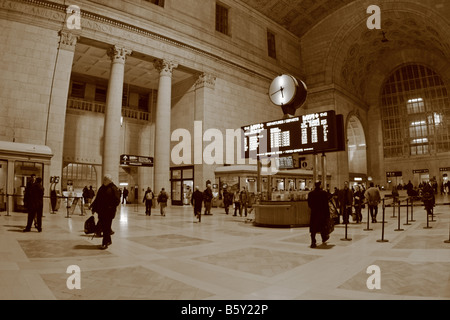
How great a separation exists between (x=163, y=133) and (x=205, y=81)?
6.12 metres

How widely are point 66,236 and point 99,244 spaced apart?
5.79 ft

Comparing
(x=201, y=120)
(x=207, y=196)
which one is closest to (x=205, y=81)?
(x=201, y=120)

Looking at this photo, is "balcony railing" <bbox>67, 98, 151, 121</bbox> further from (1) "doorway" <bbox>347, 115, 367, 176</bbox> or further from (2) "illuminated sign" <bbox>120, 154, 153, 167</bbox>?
(1) "doorway" <bbox>347, 115, 367, 176</bbox>

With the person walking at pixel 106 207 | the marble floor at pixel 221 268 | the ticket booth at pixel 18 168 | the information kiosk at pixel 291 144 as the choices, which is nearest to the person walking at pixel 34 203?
the marble floor at pixel 221 268

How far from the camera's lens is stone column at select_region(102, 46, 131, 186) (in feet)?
64.7

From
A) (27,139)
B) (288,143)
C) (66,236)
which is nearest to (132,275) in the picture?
(66,236)

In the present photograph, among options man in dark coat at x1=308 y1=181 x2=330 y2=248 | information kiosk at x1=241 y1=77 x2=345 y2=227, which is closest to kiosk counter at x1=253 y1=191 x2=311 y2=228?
information kiosk at x1=241 y1=77 x2=345 y2=227

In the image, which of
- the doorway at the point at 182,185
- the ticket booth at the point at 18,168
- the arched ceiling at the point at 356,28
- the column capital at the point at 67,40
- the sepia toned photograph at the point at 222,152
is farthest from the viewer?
the arched ceiling at the point at 356,28

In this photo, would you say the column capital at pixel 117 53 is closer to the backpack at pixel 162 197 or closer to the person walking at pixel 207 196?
the backpack at pixel 162 197

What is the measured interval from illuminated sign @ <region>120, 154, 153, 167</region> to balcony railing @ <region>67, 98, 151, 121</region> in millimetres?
6566

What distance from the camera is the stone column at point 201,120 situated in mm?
24188

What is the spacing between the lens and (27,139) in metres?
17.0

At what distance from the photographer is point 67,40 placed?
18.6 meters

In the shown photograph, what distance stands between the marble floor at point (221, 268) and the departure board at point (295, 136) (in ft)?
11.9
